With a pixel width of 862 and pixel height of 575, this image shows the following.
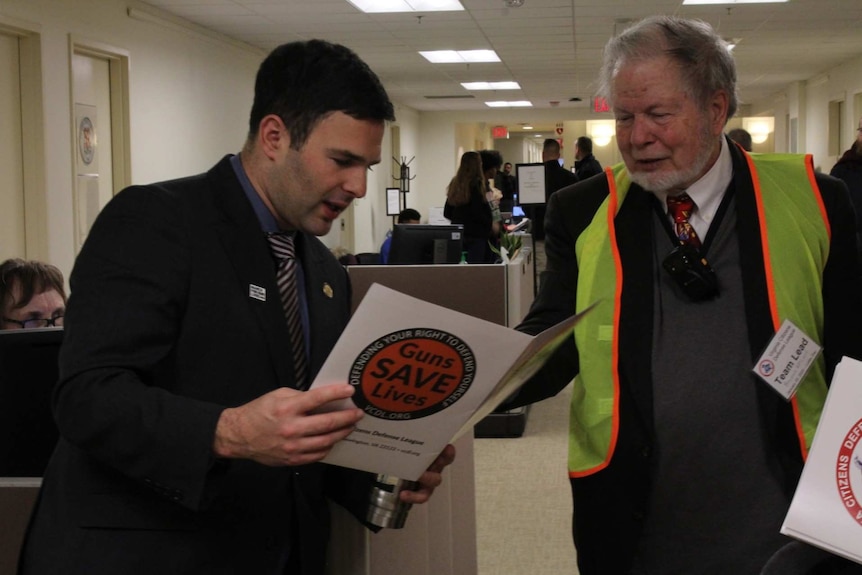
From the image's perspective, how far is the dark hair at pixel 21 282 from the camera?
2.77 meters

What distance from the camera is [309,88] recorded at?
1.37m

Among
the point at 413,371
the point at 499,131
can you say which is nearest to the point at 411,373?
the point at 413,371

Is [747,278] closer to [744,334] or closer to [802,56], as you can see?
[744,334]

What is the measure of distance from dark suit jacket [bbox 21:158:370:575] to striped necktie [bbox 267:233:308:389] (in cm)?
3

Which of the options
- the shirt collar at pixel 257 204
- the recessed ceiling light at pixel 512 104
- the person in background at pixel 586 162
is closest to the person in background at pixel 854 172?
the shirt collar at pixel 257 204

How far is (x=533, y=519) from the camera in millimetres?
3961

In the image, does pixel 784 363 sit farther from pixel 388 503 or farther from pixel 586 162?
pixel 586 162

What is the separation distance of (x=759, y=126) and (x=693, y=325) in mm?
18433

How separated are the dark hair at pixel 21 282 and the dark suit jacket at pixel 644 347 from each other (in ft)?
5.53

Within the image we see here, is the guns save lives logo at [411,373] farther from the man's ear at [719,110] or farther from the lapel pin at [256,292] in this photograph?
the man's ear at [719,110]

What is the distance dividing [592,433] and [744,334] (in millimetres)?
296

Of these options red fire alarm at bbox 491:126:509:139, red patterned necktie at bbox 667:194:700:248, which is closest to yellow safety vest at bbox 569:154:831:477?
red patterned necktie at bbox 667:194:700:248

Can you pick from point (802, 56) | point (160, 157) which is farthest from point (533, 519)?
point (802, 56)

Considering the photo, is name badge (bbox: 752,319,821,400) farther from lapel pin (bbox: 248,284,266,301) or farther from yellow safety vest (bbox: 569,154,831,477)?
lapel pin (bbox: 248,284,266,301)
